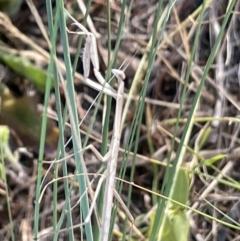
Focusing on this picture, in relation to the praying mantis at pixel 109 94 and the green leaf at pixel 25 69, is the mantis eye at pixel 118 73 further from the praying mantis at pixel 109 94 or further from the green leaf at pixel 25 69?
the green leaf at pixel 25 69

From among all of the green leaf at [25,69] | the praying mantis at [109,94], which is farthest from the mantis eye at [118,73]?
the green leaf at [25,69]

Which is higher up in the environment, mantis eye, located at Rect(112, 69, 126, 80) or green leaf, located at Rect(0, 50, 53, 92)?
mantis eye, located at Rect(112, 69, 126, 80)

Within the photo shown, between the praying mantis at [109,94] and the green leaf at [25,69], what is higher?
the praying mantis at [109,94]

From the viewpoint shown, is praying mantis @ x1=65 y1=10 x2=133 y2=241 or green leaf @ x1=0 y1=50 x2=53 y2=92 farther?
green leaf @ x1=0 y1=50 x2=53 y2=92

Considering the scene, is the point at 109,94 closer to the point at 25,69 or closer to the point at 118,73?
the point at 118,73

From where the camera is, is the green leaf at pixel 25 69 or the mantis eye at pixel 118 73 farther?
the green leaf at pixel 25 69

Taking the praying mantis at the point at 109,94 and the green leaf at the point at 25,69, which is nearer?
the praying mantis at the point at 109,94

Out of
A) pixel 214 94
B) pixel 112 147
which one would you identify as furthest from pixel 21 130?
pixel 112 147

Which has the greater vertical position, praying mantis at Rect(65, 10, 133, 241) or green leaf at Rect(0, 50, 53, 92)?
praying mantis at Rect(65, 10, 133, 241)

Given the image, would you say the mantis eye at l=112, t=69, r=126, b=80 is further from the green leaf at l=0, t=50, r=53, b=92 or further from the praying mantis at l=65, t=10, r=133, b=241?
the green leaf at l=0, t=50, r=53, b=92

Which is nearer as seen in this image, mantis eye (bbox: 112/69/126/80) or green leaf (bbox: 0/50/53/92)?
mantis eye (bbox: 112/69/126/80)

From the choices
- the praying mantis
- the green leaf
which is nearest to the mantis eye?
the praying mantis
